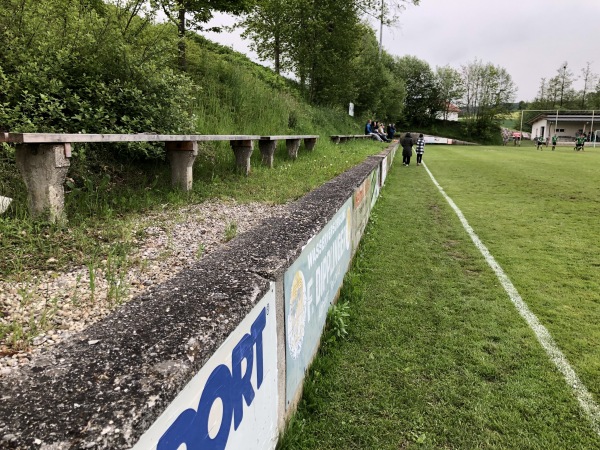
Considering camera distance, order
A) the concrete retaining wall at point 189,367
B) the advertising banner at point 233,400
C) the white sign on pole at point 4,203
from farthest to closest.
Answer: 1. the white sign on pole at point 4,203
2. the advertising banner at point 233,400
3. the concrete retaining wall at point 189,367

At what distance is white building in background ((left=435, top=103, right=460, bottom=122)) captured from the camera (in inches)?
3431

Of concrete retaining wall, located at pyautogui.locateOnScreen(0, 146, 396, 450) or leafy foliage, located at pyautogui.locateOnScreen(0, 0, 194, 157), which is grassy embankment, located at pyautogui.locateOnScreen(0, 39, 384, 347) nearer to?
leafy foliage, located at pyautogui.locateOnScreen(0, 0, 194, 157)

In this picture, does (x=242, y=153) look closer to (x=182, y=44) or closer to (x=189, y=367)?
(x=182, y=44)

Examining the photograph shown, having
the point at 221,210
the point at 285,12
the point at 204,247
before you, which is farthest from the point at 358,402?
the point at 285,12

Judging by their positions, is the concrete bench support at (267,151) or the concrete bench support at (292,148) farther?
the concrete bench support at (292,148)

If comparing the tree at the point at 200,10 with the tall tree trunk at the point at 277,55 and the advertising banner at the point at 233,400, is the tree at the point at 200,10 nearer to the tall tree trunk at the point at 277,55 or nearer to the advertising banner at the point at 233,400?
the advertising banner at the point at 233,400

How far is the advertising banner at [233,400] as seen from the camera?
1.17 m

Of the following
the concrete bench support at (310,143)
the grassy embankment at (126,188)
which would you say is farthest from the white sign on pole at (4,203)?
the concrete bench support at (310,143)

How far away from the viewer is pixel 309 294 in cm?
283

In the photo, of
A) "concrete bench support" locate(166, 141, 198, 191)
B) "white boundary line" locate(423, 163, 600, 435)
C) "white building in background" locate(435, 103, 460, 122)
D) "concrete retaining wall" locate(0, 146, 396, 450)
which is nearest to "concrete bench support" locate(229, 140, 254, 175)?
"concrete bench support" locate(166, 141, 198, 191)

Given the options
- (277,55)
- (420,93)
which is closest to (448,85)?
(420,93)

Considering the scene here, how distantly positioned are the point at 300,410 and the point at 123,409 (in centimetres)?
187

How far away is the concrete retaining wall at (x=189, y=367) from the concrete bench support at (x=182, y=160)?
2.98 meters

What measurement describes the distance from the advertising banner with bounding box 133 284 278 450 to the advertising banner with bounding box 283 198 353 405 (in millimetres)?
310
